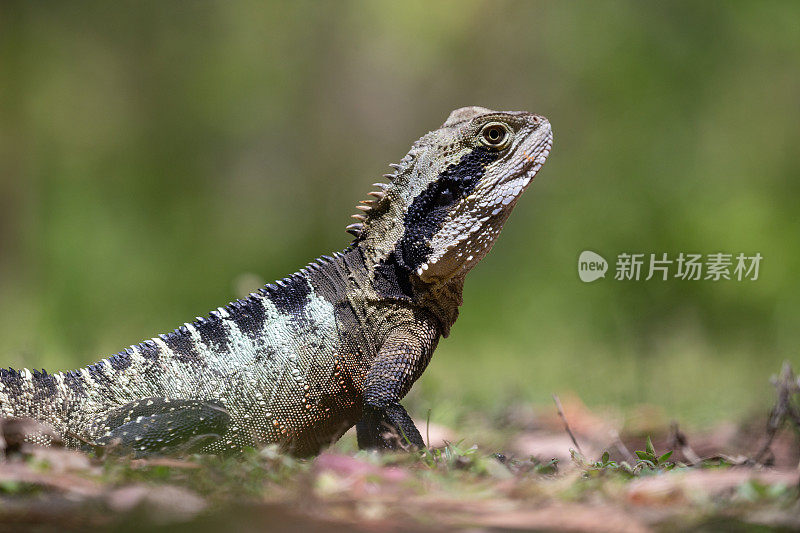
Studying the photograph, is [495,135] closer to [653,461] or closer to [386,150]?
[653,461]

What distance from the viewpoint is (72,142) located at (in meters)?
12.6

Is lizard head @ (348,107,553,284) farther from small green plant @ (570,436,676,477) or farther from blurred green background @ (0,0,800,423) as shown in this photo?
blurred green background @ (0,0,800,423)

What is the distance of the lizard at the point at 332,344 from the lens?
3.47 metres

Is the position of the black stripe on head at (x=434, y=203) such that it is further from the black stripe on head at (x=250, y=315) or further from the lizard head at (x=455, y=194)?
the black stripe on head at (x=250, y=315)

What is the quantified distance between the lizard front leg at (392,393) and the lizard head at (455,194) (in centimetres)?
45

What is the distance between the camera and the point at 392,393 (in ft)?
11.6

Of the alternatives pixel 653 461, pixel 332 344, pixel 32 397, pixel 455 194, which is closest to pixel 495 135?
pixel 455 194

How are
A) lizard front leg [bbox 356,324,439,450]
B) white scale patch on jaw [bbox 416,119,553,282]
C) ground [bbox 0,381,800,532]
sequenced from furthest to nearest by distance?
white scale patch on jaw [bbox 416,119,553,282] → lizard front leg [bbox 356,324,439,450] → ground [bbox 0,381,800,532]

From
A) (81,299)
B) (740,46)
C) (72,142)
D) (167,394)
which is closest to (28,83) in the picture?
(72,142)

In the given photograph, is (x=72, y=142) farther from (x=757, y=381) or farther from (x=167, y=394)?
(x=757, y=381)

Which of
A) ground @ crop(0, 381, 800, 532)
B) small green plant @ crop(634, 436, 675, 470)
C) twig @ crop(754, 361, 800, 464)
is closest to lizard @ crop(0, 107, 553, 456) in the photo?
ground @ crop(0, 381, 800, 532)

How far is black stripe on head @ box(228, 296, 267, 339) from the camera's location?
12.5 ft

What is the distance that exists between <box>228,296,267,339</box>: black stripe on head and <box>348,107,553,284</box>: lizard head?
74 cm

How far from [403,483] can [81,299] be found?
994 cm
